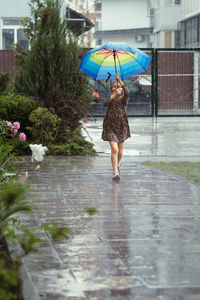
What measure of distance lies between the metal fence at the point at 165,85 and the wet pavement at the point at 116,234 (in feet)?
37.3

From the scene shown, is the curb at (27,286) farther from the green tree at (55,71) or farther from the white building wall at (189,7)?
the white building wall at (189,7)

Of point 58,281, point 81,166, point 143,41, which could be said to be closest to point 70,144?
point 81,166

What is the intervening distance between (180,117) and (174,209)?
1863 cm

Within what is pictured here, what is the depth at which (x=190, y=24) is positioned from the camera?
208ft

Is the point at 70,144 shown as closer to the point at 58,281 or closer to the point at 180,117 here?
the point at 58,281

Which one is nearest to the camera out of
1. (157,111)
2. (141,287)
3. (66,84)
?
(141,287)

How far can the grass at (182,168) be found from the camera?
10617mm

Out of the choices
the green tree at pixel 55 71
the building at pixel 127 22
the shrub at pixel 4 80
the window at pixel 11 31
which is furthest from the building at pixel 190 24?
the shrub at pixel 4 80

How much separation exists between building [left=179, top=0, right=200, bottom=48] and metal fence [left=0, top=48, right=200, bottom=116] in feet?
115

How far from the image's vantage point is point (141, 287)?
4.43 m

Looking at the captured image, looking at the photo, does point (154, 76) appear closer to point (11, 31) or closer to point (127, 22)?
point (11, 31)

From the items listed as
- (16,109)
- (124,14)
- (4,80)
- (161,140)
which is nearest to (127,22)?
(124,14)

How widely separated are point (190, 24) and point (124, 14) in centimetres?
1554

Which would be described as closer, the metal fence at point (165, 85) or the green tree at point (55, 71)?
the green tree at point (55, 71)
